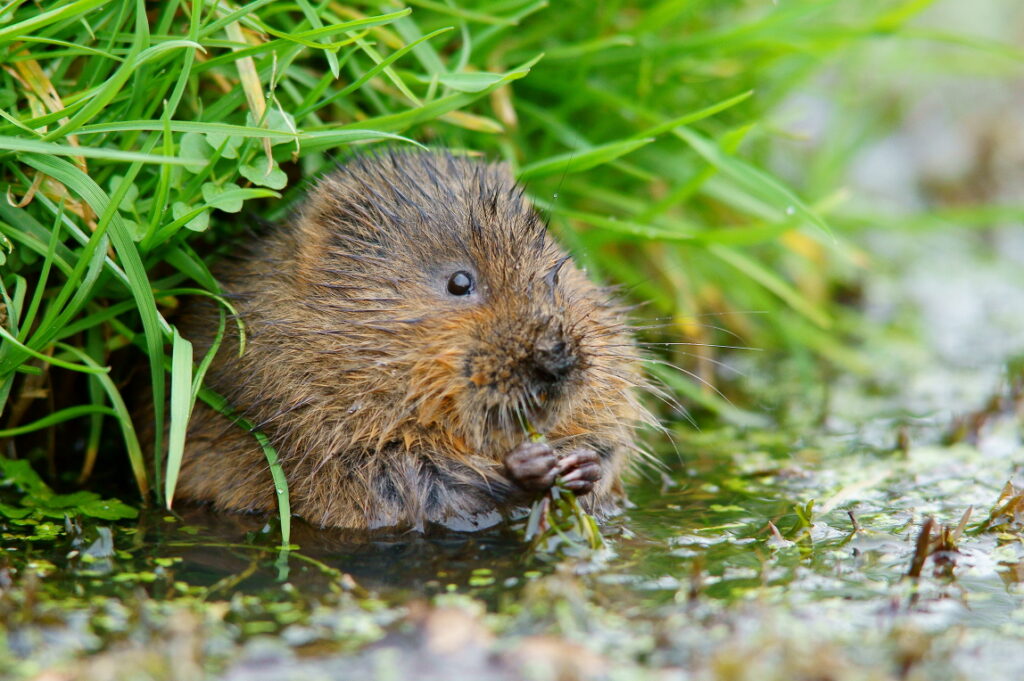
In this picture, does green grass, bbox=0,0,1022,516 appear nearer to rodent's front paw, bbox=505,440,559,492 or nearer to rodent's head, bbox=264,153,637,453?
rodent's head, bbox=264,153,637,453

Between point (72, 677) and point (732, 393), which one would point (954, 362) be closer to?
point (732, 393)

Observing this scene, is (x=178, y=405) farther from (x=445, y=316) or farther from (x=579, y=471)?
(x=579, y=471)

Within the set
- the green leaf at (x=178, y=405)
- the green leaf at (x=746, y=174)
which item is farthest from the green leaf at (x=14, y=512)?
the green leaf at (x=746, y=174)

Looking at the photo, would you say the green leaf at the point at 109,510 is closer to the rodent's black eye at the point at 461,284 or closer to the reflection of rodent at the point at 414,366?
A: the reflection of rodent at the point at 414,366

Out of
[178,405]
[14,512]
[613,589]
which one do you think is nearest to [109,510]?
[14,512]

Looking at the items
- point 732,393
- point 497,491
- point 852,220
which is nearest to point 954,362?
point 852,220

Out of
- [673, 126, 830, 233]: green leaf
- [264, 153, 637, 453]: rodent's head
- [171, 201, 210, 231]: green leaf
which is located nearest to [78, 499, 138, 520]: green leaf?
[264, 153, 637, 453]: rodent's head

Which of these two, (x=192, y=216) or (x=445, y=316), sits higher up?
(x=192, y=216)

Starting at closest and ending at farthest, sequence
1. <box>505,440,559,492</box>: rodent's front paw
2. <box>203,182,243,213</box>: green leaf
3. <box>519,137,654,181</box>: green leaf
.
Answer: <box>505,440,559,492</box>: rodent's front paw
<box>203,182,243,213</box>: green leaf
<box>519,137,654,181</box>: green leaf
